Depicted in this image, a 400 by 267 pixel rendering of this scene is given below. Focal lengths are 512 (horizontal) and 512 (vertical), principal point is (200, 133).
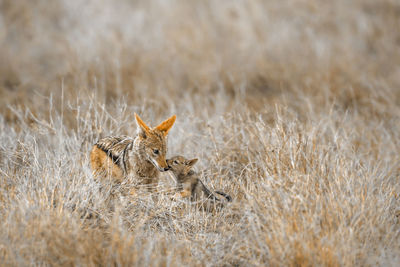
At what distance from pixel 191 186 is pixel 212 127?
4.29 feet

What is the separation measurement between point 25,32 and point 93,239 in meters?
9.44

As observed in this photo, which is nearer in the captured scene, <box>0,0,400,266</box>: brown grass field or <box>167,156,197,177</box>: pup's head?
<box>0,0,400,266</box>: brown grass field

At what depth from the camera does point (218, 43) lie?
1182cm

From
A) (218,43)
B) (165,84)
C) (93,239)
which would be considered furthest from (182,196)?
(218,43)

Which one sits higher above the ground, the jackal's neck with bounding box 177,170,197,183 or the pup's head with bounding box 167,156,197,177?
the pup's head with bounding box 167,156,197,177

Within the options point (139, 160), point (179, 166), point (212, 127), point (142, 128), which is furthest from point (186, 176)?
point (212, 127)

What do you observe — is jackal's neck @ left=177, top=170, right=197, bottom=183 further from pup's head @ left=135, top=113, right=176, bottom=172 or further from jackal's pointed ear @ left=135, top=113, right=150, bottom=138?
jackal's pointed ear @ left=135, top=113, right=150, bottom=138

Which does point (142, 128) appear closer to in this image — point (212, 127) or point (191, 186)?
point (191, 186)

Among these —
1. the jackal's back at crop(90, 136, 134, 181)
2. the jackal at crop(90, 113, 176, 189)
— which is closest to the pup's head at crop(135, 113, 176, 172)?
the jackal at crop(90, 113, 176, 189)

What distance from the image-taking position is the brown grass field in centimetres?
389

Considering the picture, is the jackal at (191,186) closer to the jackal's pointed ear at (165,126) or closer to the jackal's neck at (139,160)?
the jackal's neck at (139,160)

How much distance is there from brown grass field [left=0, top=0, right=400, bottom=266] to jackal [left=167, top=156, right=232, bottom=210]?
0.17 metres

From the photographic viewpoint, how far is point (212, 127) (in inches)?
249

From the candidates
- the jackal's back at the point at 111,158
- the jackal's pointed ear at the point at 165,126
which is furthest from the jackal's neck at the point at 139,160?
the jackal's pointed ear at the point at 165,126
